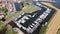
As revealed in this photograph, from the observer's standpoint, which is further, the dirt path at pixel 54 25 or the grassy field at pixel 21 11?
the dirt path at pixel 54 25

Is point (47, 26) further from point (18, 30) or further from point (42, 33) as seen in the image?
point (18, 30)

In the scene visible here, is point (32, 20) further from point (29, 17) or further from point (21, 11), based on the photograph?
point (21, 11)

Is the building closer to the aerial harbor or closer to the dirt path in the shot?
the aerial harbor

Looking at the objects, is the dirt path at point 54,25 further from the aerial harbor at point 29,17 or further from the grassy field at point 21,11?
the grassy field at point 21,11

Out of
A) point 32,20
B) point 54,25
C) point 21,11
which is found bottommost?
→ point 54,25

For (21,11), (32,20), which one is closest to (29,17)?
(32,20)

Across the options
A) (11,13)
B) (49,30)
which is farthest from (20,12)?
(49,30)

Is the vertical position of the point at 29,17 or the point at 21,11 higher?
the point at 21,11

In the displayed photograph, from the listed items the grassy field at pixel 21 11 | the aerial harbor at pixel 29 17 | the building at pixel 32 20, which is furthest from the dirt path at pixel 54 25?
the grassy field at pixel 21 11
